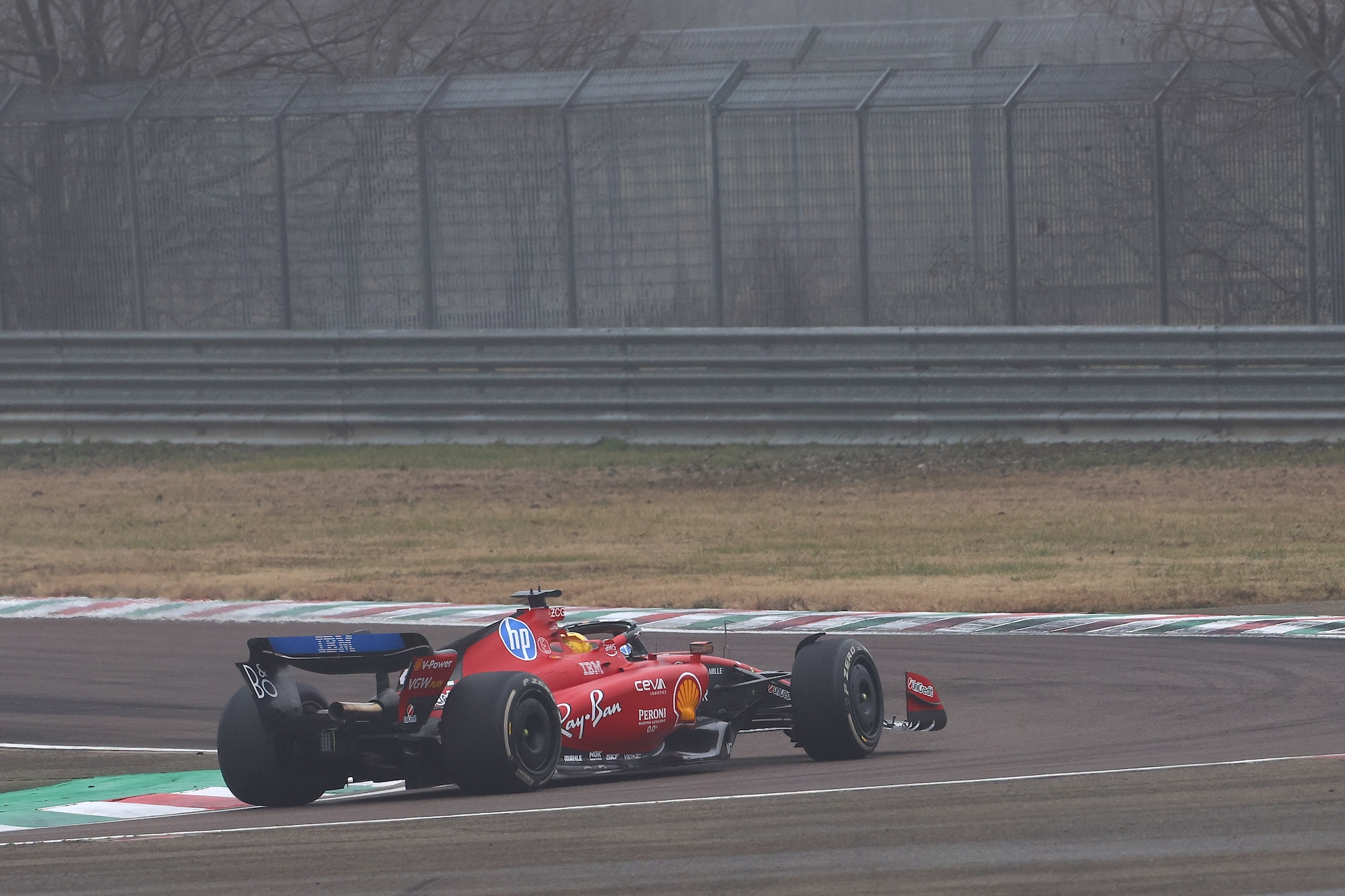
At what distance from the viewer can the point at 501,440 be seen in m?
21.1

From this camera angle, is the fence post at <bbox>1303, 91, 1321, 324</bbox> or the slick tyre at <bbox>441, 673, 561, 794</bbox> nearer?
the slick tyre at <bbox>441, 673, 561, 794</bbox>

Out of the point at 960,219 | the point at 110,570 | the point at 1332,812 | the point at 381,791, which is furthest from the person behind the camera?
the point at 960,219

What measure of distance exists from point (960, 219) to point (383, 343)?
20.7ft

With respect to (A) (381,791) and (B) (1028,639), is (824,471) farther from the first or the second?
(A) (381,791)

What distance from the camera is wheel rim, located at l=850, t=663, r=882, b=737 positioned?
27.3ft

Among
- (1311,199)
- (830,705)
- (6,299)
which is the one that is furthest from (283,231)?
(830,705)

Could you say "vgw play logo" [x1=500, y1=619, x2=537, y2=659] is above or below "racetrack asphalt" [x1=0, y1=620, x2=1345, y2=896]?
above

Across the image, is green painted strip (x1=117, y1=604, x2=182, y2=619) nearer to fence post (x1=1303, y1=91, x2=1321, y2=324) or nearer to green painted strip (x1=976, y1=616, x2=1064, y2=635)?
green painted strip (x1=976, y1=616, x2=1064, y2=635)

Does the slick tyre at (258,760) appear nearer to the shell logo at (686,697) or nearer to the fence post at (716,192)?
the shell logo at (686,697)

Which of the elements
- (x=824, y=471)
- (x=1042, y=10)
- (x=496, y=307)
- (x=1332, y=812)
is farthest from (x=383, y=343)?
(x=1042, y=10)

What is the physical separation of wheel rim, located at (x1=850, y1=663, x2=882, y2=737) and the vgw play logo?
138 cm

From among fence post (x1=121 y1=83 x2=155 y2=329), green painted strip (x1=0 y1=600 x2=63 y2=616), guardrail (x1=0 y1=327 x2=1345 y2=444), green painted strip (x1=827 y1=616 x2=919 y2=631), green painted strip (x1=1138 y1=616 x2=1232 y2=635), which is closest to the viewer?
green painted strip (x1=1138 y1=616 x2=1232 y2=635)

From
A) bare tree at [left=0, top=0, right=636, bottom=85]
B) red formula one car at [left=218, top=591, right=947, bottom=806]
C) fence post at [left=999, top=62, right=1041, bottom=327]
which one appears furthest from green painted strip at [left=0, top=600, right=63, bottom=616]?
bare tree at [left=0, top=0, right=636, bottom=85]

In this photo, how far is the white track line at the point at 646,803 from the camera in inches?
271
